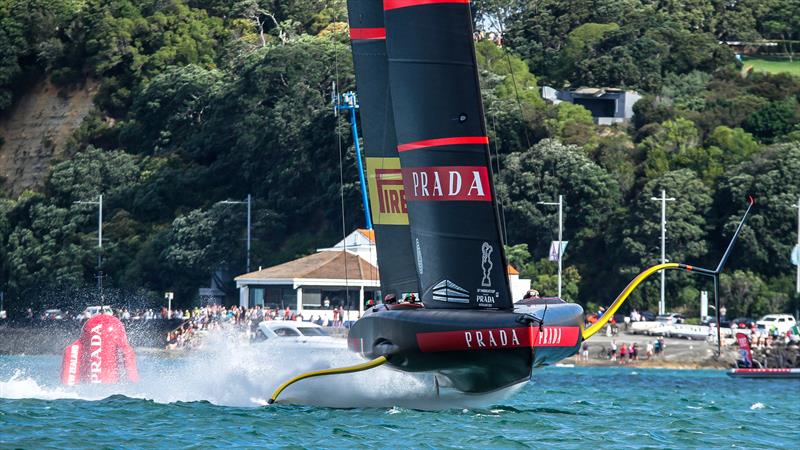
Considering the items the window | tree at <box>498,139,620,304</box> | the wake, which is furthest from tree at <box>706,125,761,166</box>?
the wake

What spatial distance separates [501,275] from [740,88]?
194ft

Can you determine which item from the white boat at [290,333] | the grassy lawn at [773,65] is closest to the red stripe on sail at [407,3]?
the white boat at [290,333]

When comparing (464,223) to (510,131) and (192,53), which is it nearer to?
(510,131)

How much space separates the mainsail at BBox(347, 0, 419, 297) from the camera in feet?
82.7

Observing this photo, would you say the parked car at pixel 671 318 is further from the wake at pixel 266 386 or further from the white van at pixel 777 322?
the wake at pixel 266 386

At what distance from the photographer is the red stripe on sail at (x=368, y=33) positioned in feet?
84.6

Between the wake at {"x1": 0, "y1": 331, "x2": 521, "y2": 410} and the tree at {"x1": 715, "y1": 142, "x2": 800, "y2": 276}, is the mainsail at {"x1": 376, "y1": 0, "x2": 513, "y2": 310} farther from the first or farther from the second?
the tree at {"x1": 715, "y1": 142, "x2": 800, "y2": 276}

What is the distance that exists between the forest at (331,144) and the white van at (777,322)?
215 cm

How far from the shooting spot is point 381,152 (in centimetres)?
2575

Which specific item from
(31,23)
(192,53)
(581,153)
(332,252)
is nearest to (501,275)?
(332,252)

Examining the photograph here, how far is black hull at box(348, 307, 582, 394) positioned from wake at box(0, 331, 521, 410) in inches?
39.2

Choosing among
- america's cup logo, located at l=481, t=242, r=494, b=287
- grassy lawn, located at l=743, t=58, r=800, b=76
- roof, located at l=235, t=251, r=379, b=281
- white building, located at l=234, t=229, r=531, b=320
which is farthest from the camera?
grassy lawn, located at l=743, t=58, r=800, b=76

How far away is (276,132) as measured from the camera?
238ft

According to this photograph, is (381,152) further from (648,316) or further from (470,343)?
(648,316)
